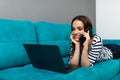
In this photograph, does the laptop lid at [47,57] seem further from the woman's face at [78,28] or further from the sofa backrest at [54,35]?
the sofa backrest at [54,35]

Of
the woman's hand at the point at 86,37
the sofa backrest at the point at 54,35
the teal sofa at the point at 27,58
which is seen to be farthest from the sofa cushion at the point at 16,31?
the woman's hand at the point at 86,37

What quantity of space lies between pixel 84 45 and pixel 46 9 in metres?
1.26

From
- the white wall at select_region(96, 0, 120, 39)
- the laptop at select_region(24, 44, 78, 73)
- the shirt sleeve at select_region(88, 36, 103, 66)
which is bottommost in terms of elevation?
the white wall at select_region(96, 0, 120, 39)

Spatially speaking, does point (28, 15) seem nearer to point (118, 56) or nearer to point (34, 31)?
point (34, 31)

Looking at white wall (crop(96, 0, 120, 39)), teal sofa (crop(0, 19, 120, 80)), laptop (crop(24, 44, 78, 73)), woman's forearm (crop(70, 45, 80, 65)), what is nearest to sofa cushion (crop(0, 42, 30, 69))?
teal sofa (crop(0, 19, 120, 80))

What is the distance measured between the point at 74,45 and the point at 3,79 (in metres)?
0.77

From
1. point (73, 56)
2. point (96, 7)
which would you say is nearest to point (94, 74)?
point (73, 56)

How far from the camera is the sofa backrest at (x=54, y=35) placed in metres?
2.30

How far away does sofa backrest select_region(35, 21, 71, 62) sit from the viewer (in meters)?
2.30

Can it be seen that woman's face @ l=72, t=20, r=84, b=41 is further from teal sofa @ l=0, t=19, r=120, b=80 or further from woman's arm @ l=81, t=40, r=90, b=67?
teal sofa @ l=0, t=19, r=120, b=80

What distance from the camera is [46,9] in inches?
112

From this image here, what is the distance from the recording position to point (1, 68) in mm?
1761

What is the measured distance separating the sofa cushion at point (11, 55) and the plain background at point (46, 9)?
53 centimetres

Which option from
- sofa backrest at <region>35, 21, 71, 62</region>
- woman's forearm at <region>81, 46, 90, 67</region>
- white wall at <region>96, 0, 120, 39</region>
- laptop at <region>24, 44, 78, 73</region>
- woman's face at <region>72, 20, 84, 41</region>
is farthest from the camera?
white wall at <region>96, 0, 120, 39</region>
